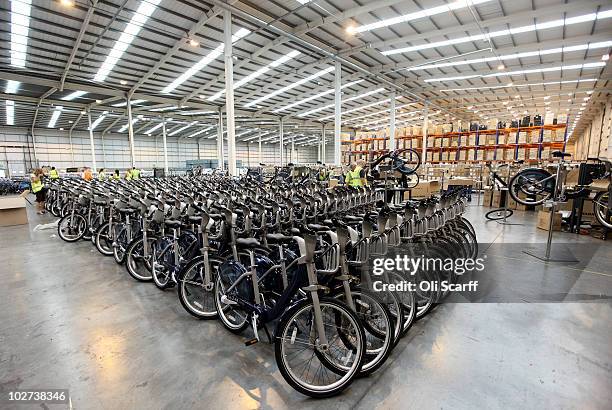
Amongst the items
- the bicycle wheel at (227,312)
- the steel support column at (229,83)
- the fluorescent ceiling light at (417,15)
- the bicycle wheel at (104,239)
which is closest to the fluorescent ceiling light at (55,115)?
the steel support column at (229,83)

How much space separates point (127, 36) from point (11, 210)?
6260 millimetres

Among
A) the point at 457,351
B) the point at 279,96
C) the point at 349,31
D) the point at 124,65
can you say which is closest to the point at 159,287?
the point at 457,351

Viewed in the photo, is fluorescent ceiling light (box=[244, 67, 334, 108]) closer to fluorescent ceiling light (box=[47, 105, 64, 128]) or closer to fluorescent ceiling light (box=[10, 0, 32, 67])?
fluorescent ceiling light (box=[10, 0, 32, 67])

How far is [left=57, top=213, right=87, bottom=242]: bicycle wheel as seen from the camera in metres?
5.70

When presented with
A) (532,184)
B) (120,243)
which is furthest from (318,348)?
A: (532,184)

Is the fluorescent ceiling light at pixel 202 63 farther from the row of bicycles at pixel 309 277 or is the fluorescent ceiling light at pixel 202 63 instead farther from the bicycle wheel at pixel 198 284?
the bicycle wheel at pixel 198 284

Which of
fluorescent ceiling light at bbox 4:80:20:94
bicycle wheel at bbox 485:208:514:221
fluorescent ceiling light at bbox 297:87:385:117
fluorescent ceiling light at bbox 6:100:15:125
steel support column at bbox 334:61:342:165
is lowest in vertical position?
bicycle wheel at bbox 485:208:514:221

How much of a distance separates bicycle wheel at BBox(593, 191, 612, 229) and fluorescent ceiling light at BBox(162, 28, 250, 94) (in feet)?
32.2

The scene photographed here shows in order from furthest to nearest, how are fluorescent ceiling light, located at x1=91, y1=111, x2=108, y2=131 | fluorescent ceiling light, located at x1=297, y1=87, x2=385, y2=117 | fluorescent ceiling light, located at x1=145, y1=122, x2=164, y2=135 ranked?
1. fluorescent ceiling light, located at x1=145, y1=122, x2=164, y2=135
2. fluorescent ceiling light, located at x1=91, y1=111, x2=108, y2=131
3. fluorescent ceiling light, located at x1=297, y1=87, x2=385, y2=117

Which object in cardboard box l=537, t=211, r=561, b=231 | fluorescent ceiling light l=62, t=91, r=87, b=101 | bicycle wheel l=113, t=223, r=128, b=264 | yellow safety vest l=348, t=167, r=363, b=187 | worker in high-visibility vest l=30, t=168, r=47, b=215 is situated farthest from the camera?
fluorescent ceiling light l=62, t=91, r=87, b=101

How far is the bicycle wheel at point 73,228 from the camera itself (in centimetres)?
570

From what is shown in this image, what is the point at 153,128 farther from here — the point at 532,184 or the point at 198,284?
the point at 532,184

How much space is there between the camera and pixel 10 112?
19031mm

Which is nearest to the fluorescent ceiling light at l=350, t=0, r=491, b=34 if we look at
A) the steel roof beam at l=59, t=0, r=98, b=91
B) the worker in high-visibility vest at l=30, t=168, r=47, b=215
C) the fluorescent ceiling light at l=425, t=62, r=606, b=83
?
the fluorescent ceiling light at l=425, t=62, r=606, b=83
